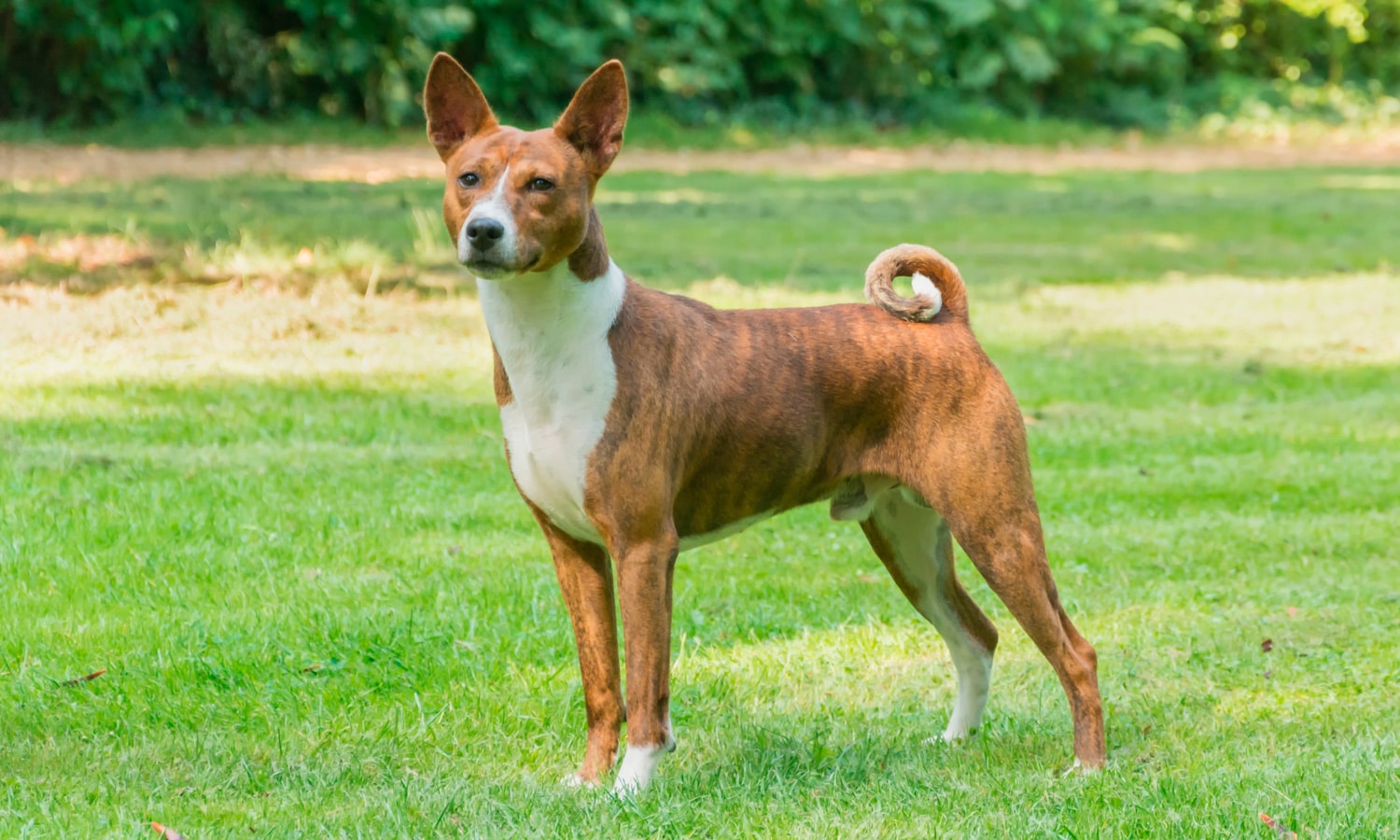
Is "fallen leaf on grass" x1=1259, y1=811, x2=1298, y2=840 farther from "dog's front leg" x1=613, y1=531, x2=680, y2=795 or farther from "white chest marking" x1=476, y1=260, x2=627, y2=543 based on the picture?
"white chest marking" x1=476, y1=260, x2=627, y2=543

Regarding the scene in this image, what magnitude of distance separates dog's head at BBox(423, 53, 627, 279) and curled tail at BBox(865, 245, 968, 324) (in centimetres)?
84

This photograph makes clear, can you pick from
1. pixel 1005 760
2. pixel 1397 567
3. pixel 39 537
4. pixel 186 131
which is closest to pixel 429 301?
pixel 39 537

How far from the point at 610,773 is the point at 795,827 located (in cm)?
61

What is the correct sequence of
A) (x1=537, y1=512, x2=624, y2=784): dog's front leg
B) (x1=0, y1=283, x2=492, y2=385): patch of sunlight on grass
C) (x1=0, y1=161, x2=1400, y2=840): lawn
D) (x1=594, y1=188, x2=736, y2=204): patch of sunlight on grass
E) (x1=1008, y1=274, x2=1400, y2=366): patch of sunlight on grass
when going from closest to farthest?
(x1=0, y1=161, x2=1400, y2=840): lawn, (x1=537, y1=512, x2=624, y2=784): dog's front leg, (x1=0, y1=283, x2=492, y2=385): patch of sunlight on grass, (x1=1008, y1=274, x2=1400, y2=366): patch of sunlight on grass, (x1=594, y1=188, x2=736, y2=204): patch of sunlight on grass

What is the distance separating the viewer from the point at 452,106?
4.38 metres

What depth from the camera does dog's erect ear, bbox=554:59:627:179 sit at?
14.0 ft

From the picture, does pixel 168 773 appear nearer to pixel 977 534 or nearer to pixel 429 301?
pixel 977 534

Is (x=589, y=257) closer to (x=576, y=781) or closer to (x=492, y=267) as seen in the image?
(x=492, y=267)

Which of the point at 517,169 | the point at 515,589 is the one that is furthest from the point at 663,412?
the point at 515,589

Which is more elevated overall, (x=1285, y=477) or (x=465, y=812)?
(x=465, y=812)

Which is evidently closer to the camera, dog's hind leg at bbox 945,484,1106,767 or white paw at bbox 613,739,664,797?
white paw at bbox 613,739,664,797

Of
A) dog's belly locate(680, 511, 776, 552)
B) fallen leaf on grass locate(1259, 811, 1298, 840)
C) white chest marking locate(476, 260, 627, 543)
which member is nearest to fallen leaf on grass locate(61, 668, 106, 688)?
white chest marking locate(476, 260, 627, 543)

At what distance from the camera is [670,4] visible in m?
27.8

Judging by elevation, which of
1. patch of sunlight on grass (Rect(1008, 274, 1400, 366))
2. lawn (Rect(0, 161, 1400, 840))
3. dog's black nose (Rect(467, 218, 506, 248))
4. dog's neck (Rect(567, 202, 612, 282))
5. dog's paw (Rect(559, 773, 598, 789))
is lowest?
patch of sunlight on grass (Rect(1008, 274, 1400, 366))
